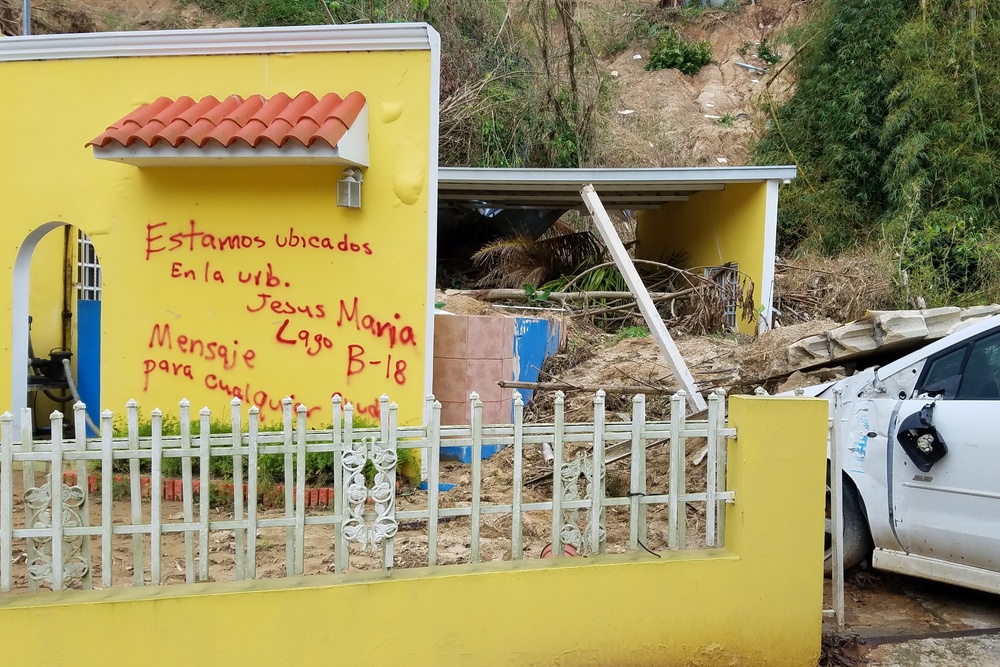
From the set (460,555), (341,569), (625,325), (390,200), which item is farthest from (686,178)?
(341,569)

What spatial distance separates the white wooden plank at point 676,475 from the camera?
12.3ft

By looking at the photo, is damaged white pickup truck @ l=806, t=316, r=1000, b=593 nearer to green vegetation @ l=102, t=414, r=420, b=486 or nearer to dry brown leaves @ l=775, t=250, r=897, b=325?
green vegetation @ l=102, t=414, r=420, b=486

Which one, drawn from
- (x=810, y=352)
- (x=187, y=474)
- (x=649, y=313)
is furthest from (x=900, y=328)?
(x=187, y=474)

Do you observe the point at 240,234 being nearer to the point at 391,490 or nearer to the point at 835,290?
the point at 391,490

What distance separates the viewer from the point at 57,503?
3.29 m

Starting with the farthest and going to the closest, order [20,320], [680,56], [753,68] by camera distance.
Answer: [680,56] → [753,68] → [20,320]

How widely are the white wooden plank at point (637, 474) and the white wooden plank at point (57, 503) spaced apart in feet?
8.23

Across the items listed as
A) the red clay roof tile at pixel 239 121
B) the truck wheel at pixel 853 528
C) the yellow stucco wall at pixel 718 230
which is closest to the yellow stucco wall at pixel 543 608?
the truck wheel at pixel 853 528

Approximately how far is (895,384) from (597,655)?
2.53 metres

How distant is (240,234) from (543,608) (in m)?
4.48

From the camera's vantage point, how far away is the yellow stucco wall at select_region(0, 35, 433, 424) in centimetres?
661

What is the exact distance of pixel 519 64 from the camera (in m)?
17.1

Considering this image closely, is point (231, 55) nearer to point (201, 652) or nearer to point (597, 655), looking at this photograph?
point (201, 652)

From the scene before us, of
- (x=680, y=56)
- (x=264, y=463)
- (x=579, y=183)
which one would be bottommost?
(x=264, y=463)
